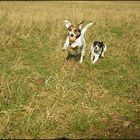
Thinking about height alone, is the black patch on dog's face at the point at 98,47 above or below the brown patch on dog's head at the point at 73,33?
below

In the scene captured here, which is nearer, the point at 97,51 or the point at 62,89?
the point at 62,89

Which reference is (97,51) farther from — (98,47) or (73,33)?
(73,33)

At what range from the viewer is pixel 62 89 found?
7277 mm

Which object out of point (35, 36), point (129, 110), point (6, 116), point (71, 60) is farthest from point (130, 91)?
point (35, 36)

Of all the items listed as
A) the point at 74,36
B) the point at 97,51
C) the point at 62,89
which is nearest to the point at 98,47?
the point at 97,51

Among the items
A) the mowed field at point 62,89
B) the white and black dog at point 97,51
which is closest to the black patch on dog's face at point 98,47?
the white and black dog at point 97,51

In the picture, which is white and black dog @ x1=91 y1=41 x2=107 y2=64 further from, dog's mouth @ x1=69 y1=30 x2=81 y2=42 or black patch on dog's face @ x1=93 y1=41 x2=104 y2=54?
dog's mouth @ x1=69 y1=30 x2=81 y2=42

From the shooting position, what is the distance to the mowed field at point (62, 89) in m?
6.09

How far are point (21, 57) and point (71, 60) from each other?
56.1 inches

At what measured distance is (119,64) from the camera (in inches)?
381

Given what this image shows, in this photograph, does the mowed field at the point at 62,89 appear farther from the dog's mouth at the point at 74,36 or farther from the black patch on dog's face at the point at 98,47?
the dog's mouth at the point at 74,36

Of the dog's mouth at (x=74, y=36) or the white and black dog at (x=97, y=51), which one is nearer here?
the dog's mouth at (x=74, y=36)

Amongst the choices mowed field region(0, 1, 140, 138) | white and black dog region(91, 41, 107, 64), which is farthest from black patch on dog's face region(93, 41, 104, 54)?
mowed field region(0, 1, 140, 138)

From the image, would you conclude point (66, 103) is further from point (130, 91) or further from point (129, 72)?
point (129, 72)
